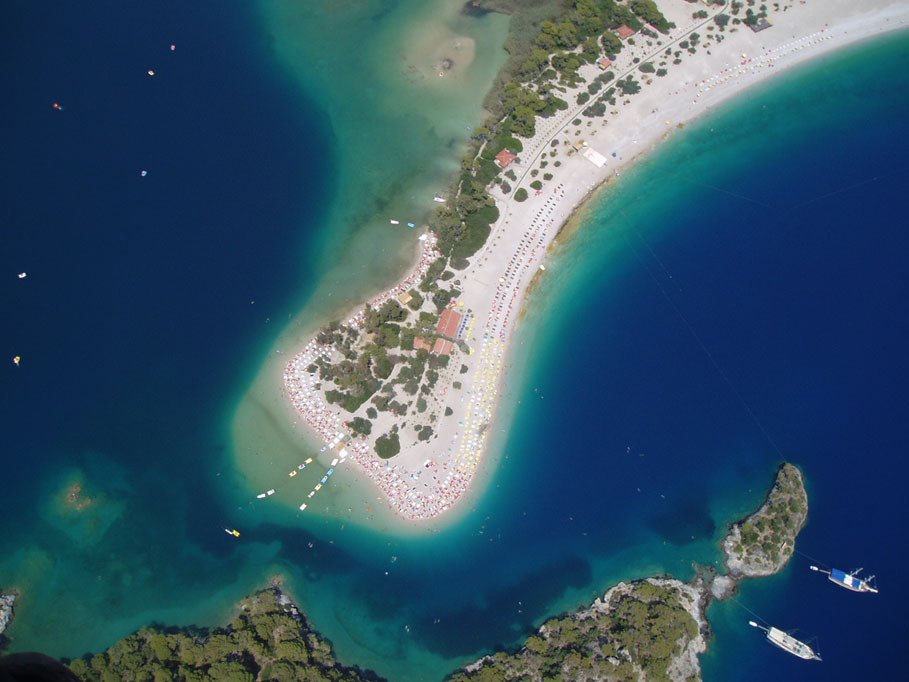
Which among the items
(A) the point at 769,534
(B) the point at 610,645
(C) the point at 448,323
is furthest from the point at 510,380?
(A) the point at 769,534

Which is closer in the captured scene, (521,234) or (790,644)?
(790,644)

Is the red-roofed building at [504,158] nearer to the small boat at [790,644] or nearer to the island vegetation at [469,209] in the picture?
the island vegetation at [469,209]

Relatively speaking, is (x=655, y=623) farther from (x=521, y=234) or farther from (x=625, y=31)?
(x=625, y=31)

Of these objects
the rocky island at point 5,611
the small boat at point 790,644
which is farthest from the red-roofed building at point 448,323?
the rocky island at point 5,611

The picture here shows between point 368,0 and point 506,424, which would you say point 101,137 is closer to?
point 368,0

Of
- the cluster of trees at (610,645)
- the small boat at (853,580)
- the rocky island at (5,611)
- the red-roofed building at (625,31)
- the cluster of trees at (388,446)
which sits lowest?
the rocky island at (5,611)

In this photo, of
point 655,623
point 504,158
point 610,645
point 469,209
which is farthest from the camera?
point 504,158

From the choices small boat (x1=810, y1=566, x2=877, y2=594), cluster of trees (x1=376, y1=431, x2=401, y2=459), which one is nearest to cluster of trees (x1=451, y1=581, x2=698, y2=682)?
small boat (x1=810, y1=566, x2=877, y2=594)
